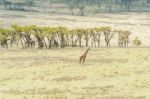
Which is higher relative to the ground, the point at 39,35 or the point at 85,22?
the point at 39,35

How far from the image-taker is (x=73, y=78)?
4206 centimetres

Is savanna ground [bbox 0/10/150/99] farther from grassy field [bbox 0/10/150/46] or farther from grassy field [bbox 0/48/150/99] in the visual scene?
grassy field [bbox 0/10/150/46]

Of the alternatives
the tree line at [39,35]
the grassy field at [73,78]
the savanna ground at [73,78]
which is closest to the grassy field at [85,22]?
the tree line at [39,35]

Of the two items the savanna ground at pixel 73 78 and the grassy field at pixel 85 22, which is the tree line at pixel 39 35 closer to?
the savanna ground at pixel 73 78

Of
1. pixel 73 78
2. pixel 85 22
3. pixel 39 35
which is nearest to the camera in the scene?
pixel 73 78

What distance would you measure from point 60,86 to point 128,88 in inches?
248

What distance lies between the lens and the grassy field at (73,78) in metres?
33.4

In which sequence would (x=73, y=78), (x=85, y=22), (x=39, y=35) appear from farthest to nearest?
(x=85, y=22)
(x=39, y=35)
(x=73, y=78)

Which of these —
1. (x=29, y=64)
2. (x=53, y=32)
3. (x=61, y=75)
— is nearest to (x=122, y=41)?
(x=53, y=32)

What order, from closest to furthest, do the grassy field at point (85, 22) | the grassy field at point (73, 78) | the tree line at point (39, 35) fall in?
the grassy field at point (73, 78) < the tree line at point (39, 35) < the grassy field at point (85, 22)

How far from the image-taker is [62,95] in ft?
109

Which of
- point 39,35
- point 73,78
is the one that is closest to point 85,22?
point 39,35

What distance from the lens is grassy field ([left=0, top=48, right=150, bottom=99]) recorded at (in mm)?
33406

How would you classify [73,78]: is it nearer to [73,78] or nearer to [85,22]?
[73,78]
